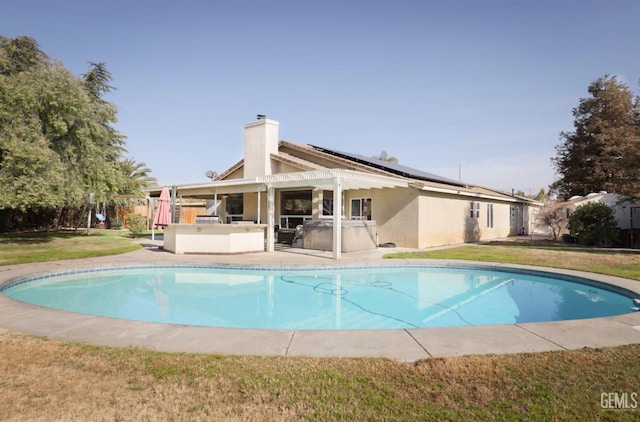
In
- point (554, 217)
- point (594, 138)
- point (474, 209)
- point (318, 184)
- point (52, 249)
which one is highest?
point (594, 138)

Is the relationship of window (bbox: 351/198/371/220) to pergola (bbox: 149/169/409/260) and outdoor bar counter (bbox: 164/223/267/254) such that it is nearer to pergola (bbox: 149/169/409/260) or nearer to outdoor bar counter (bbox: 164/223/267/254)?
pergola (bbox: 149/169/409/260)

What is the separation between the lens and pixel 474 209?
20344 mm

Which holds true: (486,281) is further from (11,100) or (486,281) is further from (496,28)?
(11,100)

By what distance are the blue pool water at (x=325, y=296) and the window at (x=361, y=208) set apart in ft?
19.8

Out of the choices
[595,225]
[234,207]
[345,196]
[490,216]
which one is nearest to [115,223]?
[234,207]

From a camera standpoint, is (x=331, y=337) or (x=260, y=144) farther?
(x=260, y=144)

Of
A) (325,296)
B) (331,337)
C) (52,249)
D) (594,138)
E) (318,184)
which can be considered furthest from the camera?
(594,138)

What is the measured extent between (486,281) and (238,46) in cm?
1373

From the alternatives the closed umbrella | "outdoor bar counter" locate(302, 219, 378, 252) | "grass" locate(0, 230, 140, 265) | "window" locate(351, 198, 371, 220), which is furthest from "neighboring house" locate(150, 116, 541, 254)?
"grass" locate(0, 230, 140, 265)

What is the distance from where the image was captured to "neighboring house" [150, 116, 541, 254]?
15266 mm

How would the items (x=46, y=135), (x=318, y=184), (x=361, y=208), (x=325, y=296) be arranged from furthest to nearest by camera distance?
(x=361, y=208)
(x=46, y=135)
(x=318, y=184)
(x=325, y=296)

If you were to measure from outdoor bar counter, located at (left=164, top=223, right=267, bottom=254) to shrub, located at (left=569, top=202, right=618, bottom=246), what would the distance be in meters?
16.2

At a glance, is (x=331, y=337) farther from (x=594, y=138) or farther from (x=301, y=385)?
(x=594, y=138)

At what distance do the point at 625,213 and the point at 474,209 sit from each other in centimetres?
821
